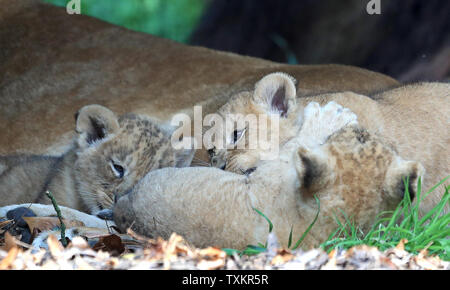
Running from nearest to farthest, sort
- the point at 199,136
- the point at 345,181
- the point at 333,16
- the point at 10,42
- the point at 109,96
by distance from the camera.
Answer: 1. the point at 345,181
2. the point at 199,136
3. the point at 109,96
4. the point at 10,42
5. the point at 333,16

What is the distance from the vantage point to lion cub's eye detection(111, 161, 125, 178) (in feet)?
12.5

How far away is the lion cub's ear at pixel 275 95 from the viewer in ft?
12.3

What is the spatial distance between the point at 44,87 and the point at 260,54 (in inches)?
151

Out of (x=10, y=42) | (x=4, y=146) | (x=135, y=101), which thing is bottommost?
(x=4, y=146)

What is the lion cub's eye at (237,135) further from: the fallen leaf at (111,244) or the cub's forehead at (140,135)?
the fallen leaf at (111,244)

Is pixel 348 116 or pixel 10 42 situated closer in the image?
pixel 348 116

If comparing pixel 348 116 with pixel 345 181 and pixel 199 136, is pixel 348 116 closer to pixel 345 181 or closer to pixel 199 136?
pixel 345 181

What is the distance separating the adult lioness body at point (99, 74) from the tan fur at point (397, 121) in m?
0.78

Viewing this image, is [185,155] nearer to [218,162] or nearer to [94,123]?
[218,162]

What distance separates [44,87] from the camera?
17.7ft

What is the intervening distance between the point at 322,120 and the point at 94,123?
145 centimetres

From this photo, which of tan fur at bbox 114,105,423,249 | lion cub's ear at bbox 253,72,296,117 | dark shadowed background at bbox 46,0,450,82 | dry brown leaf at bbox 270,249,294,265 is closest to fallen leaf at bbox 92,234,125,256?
tan fur at bbox 114,105,423,249

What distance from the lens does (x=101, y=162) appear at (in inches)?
153
